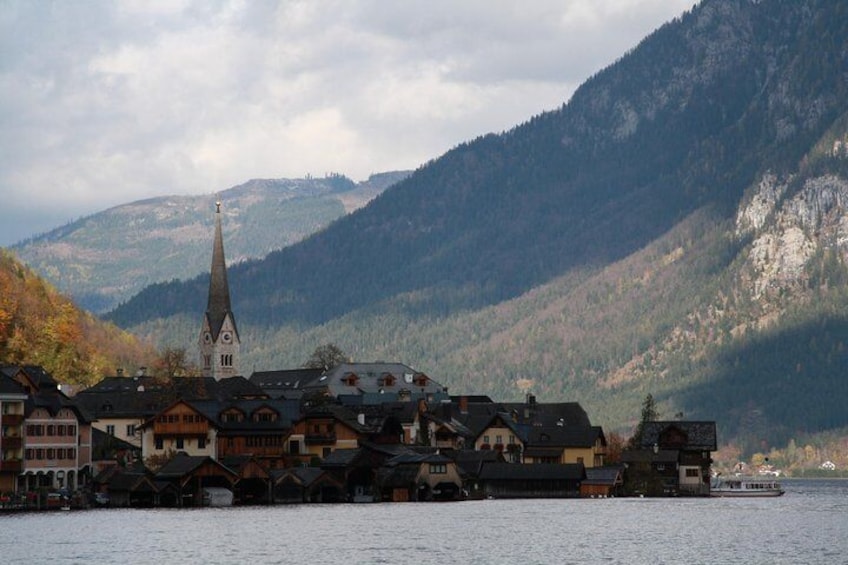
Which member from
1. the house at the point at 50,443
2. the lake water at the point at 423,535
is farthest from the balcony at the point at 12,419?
the lake water at the point at 423,535

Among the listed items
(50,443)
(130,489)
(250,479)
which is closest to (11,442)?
(50,443)

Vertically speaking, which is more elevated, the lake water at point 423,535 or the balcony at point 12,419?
the balcony at point 12,419

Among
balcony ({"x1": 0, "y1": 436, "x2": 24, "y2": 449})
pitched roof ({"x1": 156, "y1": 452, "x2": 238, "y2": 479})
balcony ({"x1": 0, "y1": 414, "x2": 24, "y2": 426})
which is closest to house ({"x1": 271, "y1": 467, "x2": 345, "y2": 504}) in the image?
pitched roof ({"x1": 156, "y1": 452, "x2": 238, "y2": 479})

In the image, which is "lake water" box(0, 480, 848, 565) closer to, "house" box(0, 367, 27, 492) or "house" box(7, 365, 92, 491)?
"house" box(0, 367, 27, 492)

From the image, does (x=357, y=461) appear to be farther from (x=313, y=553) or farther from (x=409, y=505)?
(x=313, y=553)

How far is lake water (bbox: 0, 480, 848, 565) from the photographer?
12750 cm

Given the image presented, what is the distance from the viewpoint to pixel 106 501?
190m

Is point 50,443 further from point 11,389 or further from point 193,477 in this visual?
point 193,477

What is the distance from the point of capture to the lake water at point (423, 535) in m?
128

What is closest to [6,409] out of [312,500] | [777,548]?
[312,500]

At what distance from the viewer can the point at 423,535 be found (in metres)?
145

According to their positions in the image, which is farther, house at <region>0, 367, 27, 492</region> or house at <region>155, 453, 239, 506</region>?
house at <region>155, 453, 239, 506</region>

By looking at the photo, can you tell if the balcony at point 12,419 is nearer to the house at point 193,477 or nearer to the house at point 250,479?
the house at point 193,477

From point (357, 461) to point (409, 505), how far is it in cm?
1045
